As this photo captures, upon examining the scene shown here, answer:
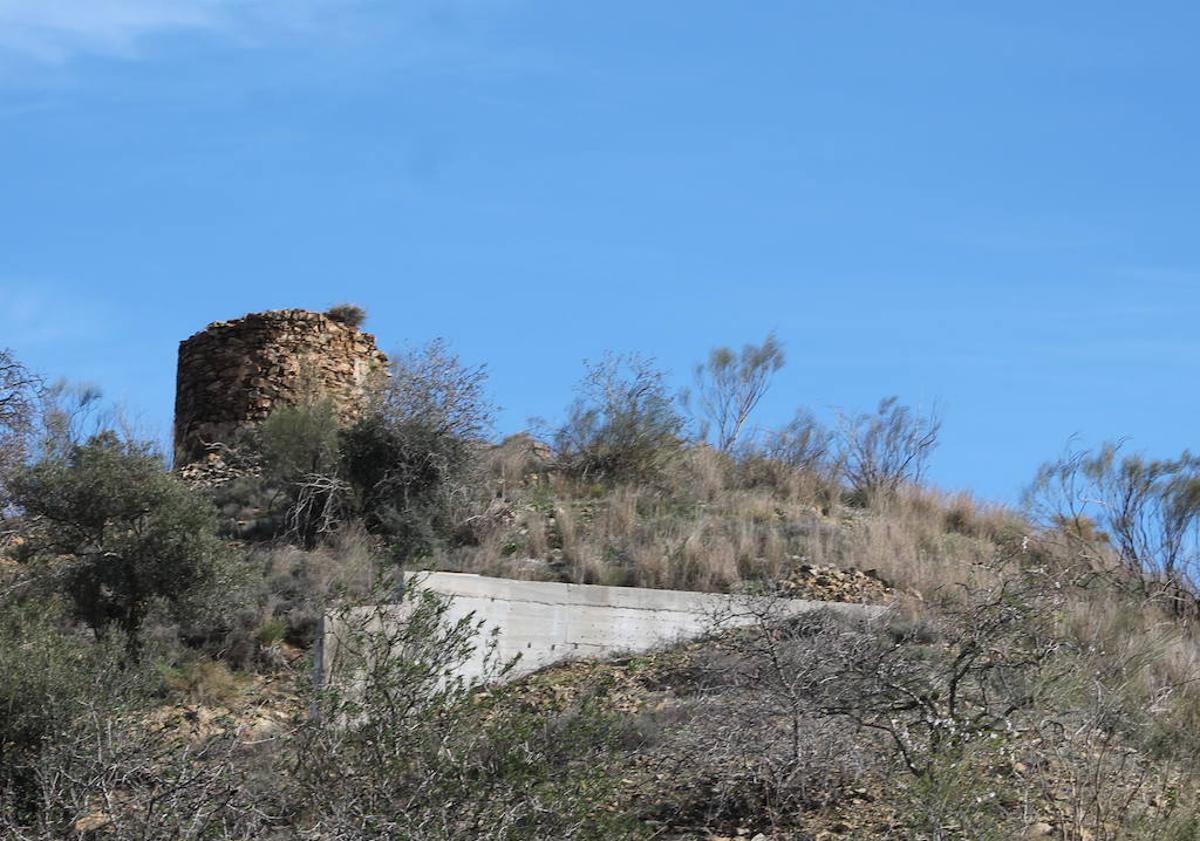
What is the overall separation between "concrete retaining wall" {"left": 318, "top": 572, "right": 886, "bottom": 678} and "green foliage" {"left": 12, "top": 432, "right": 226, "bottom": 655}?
242cm

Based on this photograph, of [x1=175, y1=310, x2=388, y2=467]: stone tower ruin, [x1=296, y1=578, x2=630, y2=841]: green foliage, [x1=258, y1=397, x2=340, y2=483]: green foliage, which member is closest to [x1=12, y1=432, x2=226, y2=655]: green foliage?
[x1=258, y1=397, x2=340, y2=483]: green foliage

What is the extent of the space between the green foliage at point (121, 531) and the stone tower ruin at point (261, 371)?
8074mm

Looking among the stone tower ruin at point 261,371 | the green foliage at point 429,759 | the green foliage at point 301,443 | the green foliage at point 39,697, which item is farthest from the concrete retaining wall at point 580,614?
the stone tower ruin at point 261,371

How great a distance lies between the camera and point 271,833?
34.7 feet

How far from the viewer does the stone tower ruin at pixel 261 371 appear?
25594 millimetres

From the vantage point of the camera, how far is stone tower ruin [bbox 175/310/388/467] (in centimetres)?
2559

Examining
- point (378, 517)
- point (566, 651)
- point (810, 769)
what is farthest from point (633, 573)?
point (810, 769)

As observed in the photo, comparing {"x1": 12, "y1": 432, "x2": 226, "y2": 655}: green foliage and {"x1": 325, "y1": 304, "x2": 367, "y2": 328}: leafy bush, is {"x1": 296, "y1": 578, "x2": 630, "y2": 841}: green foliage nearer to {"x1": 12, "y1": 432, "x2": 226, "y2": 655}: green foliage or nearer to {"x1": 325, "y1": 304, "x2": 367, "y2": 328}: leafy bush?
{"x1": 12, "y1": 432, "x2": 226, "y2": 655}: green foliage

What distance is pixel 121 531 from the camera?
16766 mm

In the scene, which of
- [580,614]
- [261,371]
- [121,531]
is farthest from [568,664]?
[261,371]

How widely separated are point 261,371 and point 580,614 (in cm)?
1020

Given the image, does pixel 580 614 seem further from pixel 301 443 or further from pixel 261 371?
pixel 261 371

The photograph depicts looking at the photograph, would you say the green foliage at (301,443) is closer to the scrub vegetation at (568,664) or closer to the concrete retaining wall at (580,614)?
the scrub vegetation at (568,664)

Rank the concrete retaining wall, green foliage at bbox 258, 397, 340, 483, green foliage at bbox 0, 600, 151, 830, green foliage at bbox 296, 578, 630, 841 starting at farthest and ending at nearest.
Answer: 1. green foliage at bbox 258, 397, 340, 483
2. the concrete retaining wall
3. green foliage at bbox 0, 600, 151, 830
4. green foliage at bbox 296, 578, 630, 841
